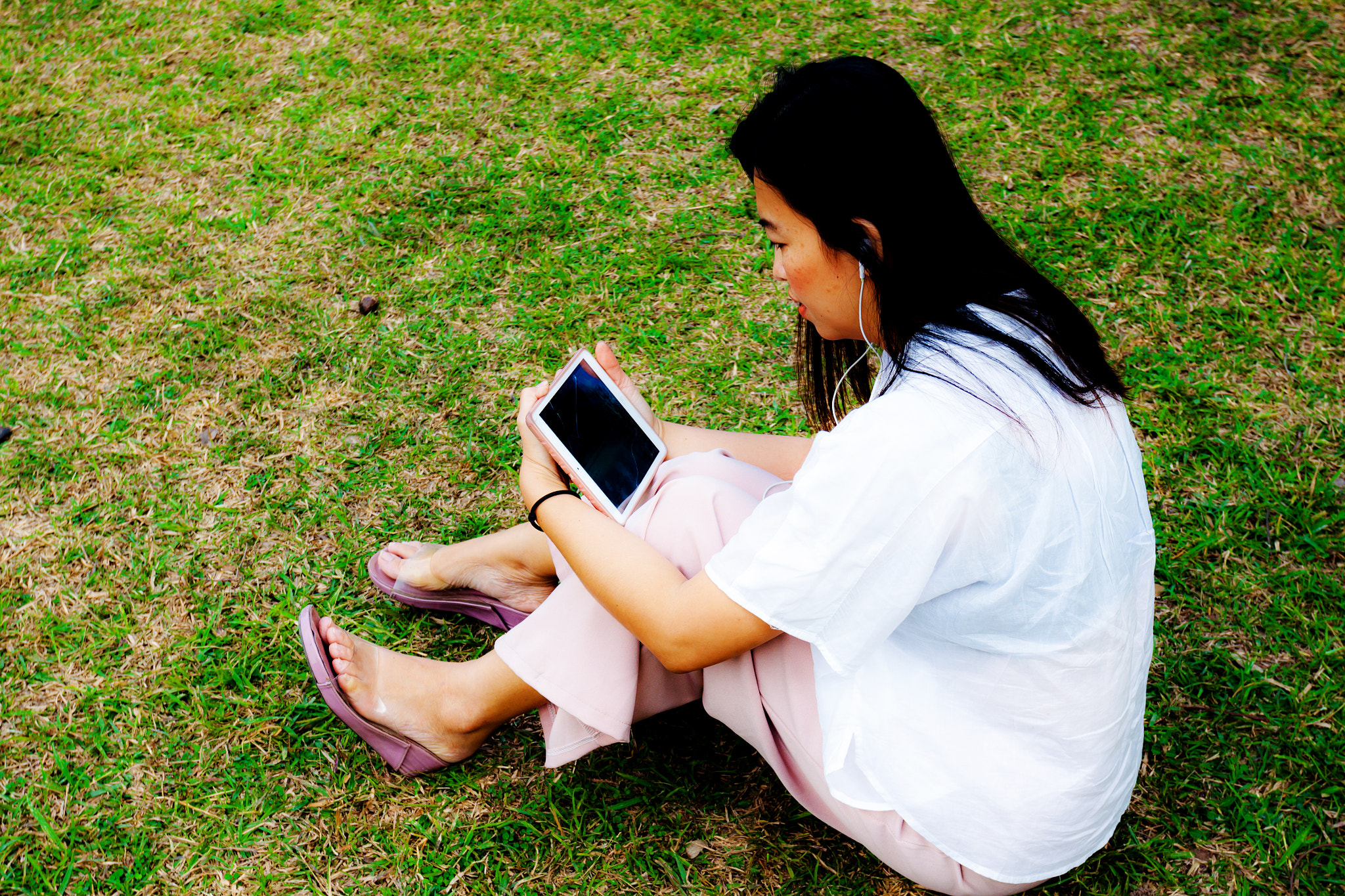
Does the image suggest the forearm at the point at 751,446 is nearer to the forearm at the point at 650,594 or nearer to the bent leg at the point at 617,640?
the bent leg at the point at 617,640

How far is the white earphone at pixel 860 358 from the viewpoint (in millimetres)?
1606

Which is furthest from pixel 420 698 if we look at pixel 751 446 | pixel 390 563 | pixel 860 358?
pixel 860 358

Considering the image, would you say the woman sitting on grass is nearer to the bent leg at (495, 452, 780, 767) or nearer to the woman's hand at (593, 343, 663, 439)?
the bent leg at (495, 452, 780, 767)

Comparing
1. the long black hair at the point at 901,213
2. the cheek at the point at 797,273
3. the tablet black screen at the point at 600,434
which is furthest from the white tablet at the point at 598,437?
the long black hair at the point at 901,213

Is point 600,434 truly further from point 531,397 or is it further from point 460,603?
point 460,603

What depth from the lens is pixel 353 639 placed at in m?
2.32

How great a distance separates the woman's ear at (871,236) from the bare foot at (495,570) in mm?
1259

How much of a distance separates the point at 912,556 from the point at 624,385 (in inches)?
42.7

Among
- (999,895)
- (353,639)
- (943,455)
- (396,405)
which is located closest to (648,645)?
(943,455)

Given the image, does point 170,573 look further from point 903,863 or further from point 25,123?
point 25,123

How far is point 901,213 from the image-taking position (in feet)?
4.89

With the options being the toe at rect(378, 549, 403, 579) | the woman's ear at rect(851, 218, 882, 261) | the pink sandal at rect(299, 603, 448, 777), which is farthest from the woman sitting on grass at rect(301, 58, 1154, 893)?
the toe at rect(378, 549, 403, 579)

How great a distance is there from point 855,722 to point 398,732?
1182 millimetres

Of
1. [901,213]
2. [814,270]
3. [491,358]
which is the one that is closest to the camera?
[901,213]
